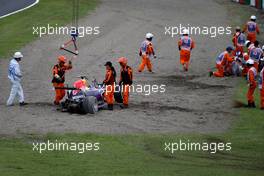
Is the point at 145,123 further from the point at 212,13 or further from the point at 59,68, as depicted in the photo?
the point at 212,13

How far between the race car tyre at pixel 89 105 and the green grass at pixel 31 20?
1286 centimetres

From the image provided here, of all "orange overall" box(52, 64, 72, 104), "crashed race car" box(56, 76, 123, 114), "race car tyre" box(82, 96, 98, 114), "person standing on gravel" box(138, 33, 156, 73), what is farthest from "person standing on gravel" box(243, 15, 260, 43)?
"race car tyre" box(82, 96, 98, 114)

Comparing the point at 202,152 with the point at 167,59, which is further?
the point at 167,59

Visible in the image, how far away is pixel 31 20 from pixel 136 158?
25498mm

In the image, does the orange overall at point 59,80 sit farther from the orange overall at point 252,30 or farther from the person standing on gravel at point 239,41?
the orange overall at point 252,30

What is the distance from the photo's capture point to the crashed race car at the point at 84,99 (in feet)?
90.2

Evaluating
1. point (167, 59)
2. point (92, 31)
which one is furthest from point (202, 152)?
point (92, 31)

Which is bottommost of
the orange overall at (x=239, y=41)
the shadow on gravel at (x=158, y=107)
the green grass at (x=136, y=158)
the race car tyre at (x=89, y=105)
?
the green grass at (x=136, y=158)

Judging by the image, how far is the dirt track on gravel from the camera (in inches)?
1050

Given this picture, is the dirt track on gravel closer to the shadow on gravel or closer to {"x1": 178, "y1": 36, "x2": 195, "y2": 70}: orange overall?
the shadow on gravel

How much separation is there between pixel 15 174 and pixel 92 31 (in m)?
24.7

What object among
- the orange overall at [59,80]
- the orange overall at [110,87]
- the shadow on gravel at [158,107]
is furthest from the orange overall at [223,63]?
the orange overall at [59,80]

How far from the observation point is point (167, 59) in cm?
3997

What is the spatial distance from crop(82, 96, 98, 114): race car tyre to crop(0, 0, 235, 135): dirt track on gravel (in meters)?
0.37
